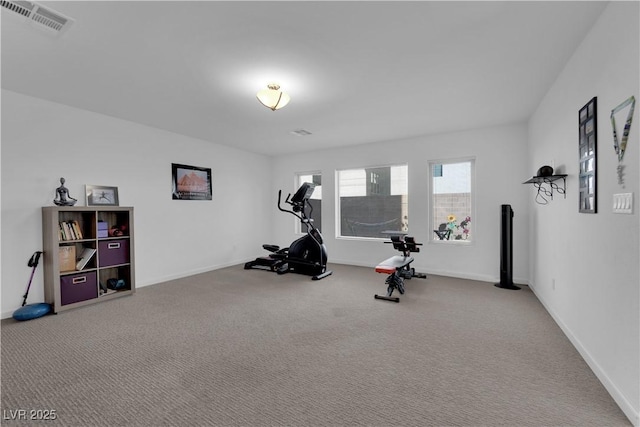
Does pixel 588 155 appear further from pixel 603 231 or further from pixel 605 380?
pixel 605 380

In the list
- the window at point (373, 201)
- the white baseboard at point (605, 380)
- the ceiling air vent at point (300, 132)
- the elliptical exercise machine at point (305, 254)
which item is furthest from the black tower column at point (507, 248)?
the ceiling air vent at point (300, 132)

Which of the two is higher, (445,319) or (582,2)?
(582,2)

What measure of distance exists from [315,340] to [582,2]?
10.6ft

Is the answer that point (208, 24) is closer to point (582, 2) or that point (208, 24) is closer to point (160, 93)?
point (160, 93)

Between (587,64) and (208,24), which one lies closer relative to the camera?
(208,24)

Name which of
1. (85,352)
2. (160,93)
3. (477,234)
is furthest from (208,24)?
(477,234)

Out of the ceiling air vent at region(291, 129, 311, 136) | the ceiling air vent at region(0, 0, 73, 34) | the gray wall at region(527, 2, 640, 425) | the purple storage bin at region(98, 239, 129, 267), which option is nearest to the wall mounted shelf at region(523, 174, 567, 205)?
the gray wall at region(527, 2, 640, 425)

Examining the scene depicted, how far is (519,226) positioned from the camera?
14.7ft

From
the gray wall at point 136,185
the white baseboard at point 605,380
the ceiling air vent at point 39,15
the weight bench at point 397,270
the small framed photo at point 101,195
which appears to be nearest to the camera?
the white baseboard at point 605,380

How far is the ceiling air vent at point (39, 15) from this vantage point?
6.23 feet

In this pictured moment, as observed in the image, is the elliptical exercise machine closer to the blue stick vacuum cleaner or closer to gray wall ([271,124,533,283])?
gray wall ([271,124,533,283])

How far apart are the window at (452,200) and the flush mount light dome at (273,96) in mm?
3307

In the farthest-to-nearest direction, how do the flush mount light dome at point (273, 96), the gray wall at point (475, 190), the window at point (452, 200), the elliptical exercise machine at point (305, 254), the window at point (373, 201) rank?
1. the window at point (373, 201)
2. the elliptical exercise machine at point (305, 254)
3. the window at point (452, 200)
4. the gray wall at point (475, 190)
5. the flush mount light dome at point (273, 96)

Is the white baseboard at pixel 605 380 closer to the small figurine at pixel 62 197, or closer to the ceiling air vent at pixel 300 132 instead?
the ceiling air vent at pixel 300 132
